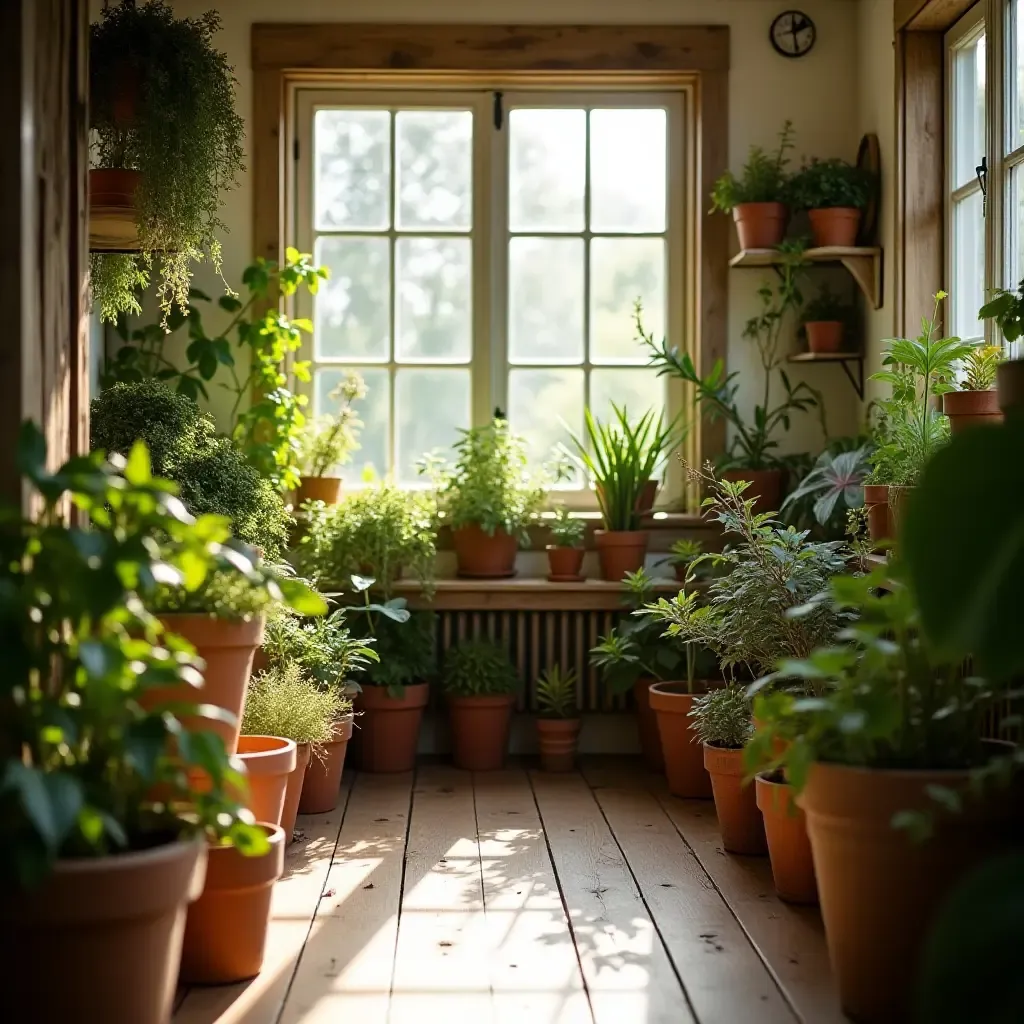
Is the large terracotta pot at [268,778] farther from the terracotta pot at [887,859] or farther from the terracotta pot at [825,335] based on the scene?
the terracotta pot at [825,335]

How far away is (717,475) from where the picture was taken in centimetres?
469

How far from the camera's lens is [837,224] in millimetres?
4453

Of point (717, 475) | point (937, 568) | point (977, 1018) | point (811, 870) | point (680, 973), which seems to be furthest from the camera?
point (717, 475)

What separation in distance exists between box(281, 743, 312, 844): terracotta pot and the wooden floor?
0.09 m

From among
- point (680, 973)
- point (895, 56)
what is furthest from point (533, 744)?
point (895, 56)

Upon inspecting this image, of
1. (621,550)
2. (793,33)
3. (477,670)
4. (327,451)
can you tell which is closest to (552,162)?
(793,33)

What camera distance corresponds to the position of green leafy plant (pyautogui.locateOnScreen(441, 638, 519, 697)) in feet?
14.8

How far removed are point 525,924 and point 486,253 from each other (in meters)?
2.76

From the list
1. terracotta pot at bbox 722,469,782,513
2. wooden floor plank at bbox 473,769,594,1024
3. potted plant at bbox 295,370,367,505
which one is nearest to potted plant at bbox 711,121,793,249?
terracotta pot at bbox 722,469,782,513

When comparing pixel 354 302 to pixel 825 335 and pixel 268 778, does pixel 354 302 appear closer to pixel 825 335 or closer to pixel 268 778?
pixel 825 335

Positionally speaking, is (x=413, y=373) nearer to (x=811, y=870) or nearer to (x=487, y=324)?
(x=487, y=324)

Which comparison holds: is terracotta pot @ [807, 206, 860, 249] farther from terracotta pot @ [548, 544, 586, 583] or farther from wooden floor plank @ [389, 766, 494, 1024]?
wooden floor plank @ [389, 766, 494, 1024]

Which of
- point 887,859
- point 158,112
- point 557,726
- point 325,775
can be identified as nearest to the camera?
point 887,859

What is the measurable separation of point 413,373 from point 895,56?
2.00m
